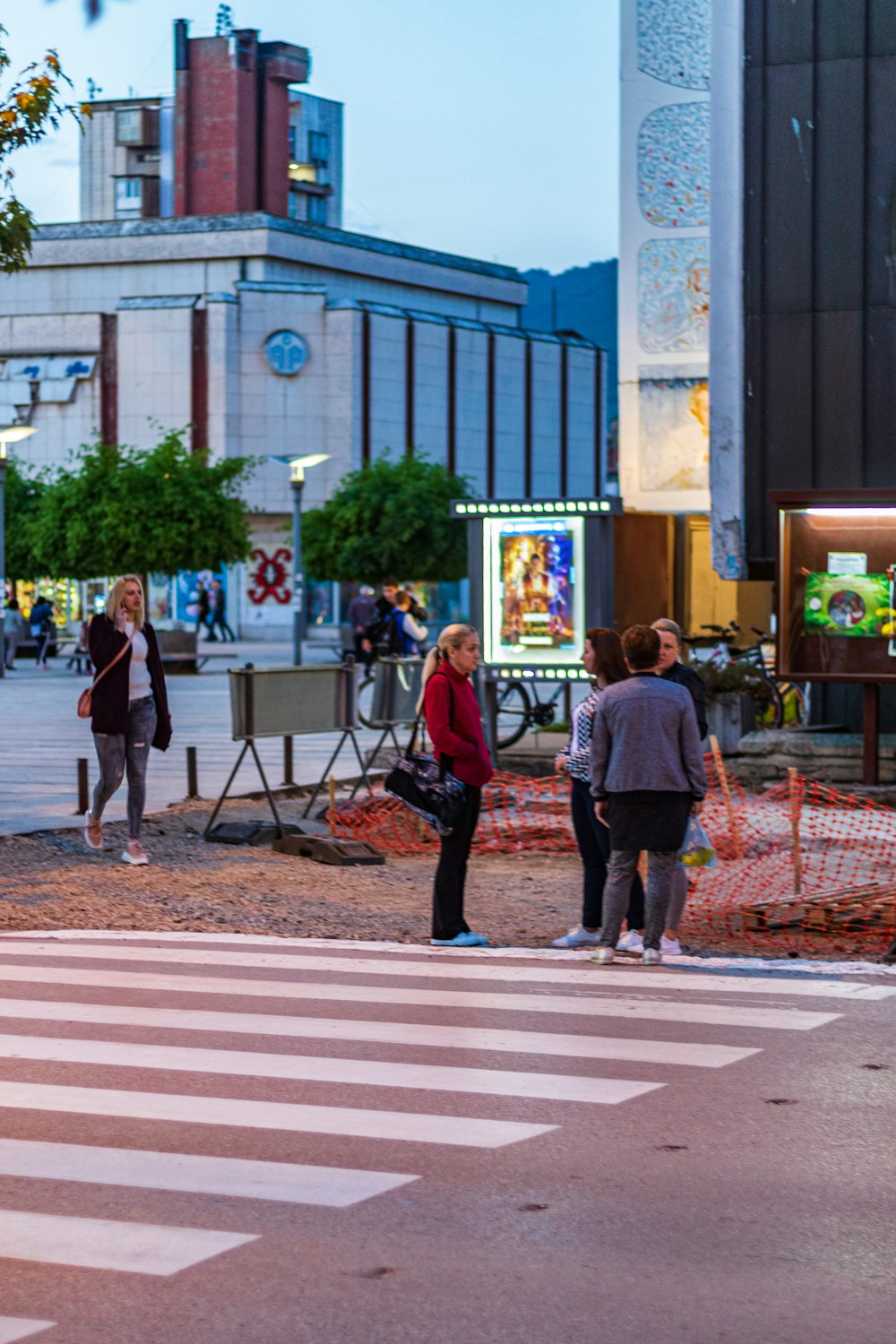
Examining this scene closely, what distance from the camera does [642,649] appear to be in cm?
989

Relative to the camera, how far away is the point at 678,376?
27016mm

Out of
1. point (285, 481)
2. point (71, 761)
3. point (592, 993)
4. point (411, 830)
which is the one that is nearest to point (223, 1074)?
point (592, 993)

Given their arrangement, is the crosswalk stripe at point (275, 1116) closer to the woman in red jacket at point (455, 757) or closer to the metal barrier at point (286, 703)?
the woman in red jacket at point (455, 757)

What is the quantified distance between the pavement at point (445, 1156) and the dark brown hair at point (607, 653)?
1689mm

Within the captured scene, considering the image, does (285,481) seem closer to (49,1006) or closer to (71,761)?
(71,761)

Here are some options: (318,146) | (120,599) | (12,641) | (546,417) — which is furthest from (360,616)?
(318,146)

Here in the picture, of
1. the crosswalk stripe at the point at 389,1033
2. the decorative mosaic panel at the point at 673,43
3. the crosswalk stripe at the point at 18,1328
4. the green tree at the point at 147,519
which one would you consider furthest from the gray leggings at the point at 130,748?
the green tree at the point at 147,519

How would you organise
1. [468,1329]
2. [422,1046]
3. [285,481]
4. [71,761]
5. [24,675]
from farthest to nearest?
[285,481], [24,675], [71,761], [422,1046], [468,1329]

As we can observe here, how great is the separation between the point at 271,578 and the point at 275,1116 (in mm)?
82260

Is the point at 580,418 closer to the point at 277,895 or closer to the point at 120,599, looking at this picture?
the point at 120,599

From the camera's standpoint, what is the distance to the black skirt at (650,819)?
32.2ft

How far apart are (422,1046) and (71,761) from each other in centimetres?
1377

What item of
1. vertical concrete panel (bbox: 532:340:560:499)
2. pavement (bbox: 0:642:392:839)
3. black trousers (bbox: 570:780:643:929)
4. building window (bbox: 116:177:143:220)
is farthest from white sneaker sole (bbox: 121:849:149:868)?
building window (bbox: 116:177:143:220)

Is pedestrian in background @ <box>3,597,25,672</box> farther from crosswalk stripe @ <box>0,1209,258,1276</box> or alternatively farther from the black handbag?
crosswalk stripe @ <box>0,1209,258,1276</box>
